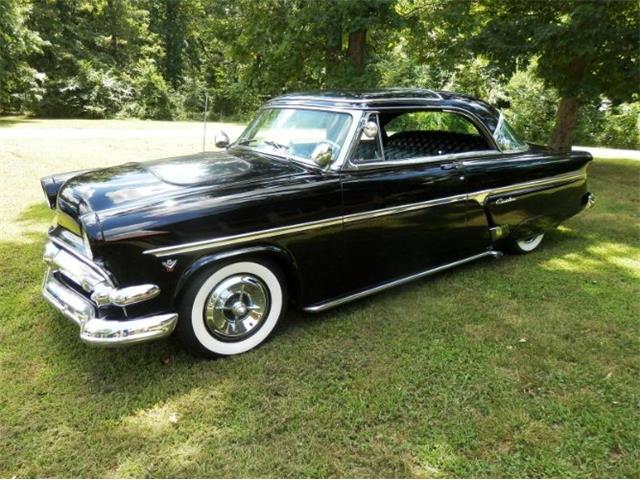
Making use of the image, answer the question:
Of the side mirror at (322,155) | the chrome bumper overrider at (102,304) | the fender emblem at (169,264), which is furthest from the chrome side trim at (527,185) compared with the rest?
the chrome bumper overrider at (102,304)

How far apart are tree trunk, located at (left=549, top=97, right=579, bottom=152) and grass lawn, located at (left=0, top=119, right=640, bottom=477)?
6502 millimetres

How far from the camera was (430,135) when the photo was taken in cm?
477

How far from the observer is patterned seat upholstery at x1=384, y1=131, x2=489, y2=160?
14.5 feet

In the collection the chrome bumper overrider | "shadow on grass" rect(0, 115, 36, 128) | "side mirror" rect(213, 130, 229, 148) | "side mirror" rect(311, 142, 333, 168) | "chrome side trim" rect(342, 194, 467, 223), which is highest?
"shadow on grass" rect(0, 115, 36, 128)

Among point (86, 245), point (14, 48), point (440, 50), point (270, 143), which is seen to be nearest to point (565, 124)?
point (440, 50)

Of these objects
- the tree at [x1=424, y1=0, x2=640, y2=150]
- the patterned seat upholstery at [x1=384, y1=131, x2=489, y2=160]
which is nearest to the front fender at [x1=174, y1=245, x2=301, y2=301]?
the patterned seat upholstery at [x1=384, y1=131, x2=489, y2=160]

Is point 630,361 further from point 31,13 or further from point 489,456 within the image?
point 31,13

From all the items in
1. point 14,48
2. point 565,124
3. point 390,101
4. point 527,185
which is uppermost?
point 14,48

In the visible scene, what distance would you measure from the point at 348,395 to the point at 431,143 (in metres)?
2.91

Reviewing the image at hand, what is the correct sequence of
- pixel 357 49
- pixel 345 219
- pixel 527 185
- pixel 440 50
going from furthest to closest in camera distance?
pixel 440 50
pixel 357 49
pixel 527 185
pixel 345 219

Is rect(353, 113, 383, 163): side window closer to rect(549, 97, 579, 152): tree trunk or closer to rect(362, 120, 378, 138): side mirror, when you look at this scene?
rect(362, 120, 378, 138): side mirror

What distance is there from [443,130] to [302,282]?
249 cm

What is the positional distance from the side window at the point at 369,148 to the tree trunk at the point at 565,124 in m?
7.35

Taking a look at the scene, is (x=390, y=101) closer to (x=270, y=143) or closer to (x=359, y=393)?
(x=270, y=143)
